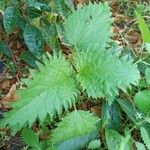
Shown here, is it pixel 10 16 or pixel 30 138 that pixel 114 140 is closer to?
pixel 30 138

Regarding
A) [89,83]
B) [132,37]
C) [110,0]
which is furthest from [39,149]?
[110,0]

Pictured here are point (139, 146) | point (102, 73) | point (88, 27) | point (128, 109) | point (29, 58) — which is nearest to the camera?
point (102, 73)

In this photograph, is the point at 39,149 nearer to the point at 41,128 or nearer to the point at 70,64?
the point at 41,128

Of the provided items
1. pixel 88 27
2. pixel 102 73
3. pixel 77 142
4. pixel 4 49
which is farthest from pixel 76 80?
pixel 4 49

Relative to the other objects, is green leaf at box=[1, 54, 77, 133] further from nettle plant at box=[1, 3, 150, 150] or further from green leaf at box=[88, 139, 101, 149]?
green leaf at box=[88, 139, 101, 149]

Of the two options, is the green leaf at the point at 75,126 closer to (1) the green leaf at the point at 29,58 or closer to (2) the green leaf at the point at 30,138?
(2) the green leaf at the point at 30,138
